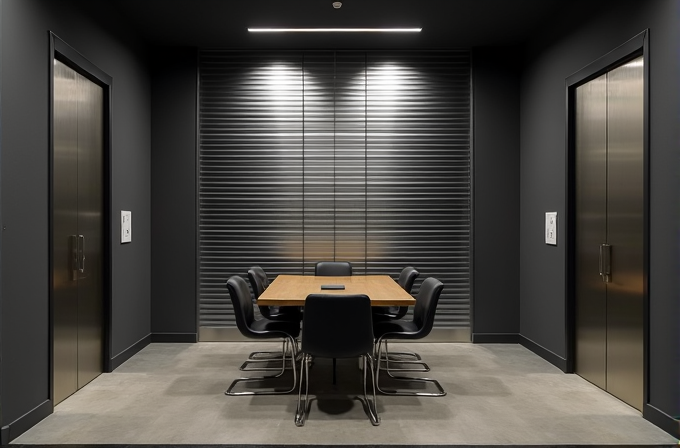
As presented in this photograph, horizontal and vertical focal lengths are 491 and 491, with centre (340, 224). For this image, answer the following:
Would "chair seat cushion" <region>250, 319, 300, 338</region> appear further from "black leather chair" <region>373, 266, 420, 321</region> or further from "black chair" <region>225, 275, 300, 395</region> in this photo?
"black leather chair" <region>373, 266, 420, 321</region>

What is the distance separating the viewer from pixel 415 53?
574cm

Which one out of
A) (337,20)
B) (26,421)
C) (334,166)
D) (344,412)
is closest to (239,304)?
(344,412)

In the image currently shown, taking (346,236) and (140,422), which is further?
(346,236)

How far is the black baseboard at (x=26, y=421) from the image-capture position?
296 centimetres

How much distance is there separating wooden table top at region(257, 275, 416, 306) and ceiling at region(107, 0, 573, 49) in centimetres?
259

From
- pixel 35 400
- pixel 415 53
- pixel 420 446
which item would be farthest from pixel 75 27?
pixel 420 446

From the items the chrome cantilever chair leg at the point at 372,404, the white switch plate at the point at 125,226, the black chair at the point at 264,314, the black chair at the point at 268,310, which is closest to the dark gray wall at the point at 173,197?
the white switch plate at the point at 125,226

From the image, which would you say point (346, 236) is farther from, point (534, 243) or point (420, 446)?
point (420, 446)

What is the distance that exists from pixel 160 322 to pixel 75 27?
316 centimetres

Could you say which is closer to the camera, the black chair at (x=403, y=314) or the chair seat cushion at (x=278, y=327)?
the chair seat cushion at (x=278, y=327)

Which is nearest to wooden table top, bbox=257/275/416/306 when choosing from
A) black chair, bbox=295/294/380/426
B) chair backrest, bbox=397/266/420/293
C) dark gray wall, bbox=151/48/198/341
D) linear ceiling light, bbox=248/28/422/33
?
chair backrest, bbox=397/266/420/293

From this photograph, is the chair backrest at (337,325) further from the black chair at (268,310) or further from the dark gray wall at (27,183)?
the dark gray wall at (27,183)

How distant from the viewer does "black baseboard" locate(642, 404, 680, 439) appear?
120 inches

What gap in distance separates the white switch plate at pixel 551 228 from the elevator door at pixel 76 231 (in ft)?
13.9
